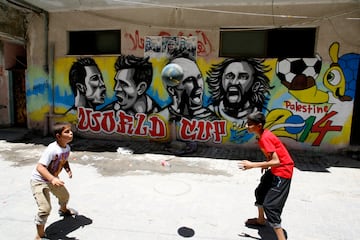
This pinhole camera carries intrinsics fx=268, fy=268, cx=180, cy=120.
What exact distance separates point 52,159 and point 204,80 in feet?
17.7

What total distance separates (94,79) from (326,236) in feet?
24.1

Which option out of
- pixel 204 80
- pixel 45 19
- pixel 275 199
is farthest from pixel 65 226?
pixel 45 19

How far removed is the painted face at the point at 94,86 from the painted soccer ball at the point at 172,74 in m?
2.14

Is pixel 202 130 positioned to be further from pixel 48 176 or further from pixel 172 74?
pixel 48 176

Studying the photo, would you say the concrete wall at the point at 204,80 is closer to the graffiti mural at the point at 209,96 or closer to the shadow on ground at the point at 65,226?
the graffiti mural at the point at 209,96

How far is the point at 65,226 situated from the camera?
3.41 m

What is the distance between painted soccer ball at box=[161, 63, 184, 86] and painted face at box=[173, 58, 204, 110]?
0.76ft

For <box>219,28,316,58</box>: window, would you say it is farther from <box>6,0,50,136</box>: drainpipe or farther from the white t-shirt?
the white t-shirt

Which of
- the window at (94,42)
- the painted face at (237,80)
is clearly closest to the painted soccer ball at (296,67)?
the painted face at (237,80)

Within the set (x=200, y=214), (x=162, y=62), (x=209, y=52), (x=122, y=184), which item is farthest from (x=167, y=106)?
(x=200, y=214)

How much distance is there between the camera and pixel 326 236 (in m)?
3.35

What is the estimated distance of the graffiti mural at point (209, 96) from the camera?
7.16 metres

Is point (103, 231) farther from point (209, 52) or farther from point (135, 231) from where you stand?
point (209, 52)

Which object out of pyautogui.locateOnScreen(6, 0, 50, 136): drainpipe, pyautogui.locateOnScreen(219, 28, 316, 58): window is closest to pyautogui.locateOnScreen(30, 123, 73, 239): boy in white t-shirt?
pyautogui.locateOnScreen(219, 28, 316, 58): window
